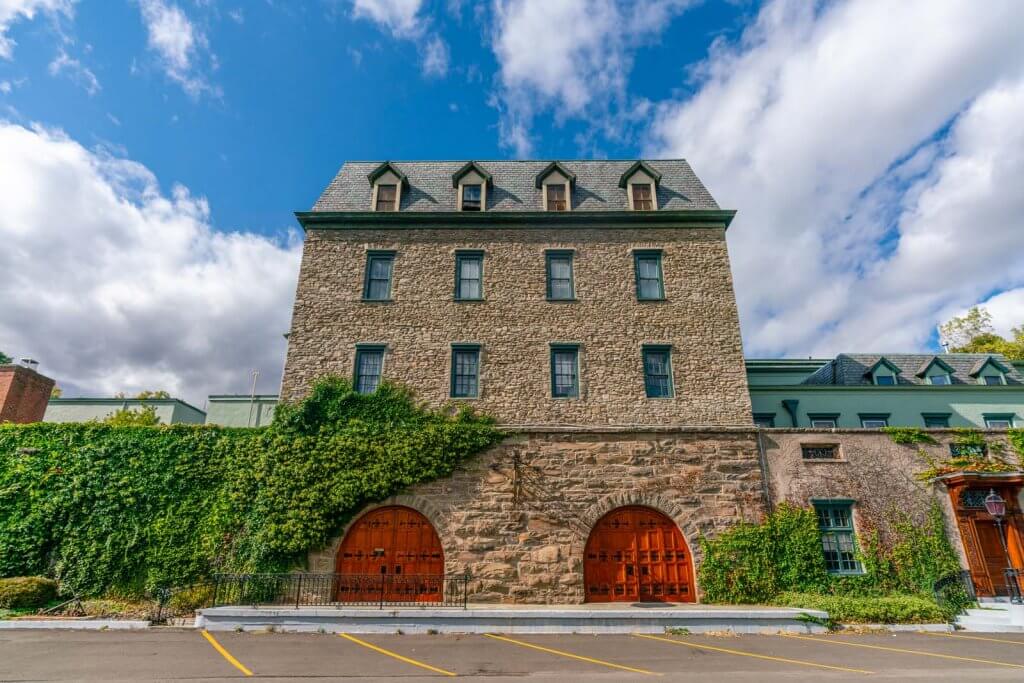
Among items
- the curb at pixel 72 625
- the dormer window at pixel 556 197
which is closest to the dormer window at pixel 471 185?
the dormer window at pixel 556 197

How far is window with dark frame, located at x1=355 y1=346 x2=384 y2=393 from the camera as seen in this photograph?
1680 cm

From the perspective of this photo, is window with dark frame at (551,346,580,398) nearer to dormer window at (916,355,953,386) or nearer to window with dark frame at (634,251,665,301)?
window with dark frame at (634,251,665,301)

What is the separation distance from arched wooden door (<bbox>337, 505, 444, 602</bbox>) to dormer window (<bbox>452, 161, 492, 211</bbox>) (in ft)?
36.0

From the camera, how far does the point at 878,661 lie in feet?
31.1

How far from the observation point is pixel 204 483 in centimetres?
1531

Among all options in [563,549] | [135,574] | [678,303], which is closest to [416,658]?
[563,549]

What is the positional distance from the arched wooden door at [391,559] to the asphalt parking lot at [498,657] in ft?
9.73

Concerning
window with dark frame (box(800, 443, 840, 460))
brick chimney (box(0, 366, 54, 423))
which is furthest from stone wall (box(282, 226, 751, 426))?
brick chimney (box(0, 366, 54, 423))

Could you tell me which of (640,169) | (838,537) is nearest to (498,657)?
(838,537)

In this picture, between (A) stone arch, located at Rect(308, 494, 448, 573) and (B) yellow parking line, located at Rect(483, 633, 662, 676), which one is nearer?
(B) yellow parking line, located at Rect(483, 633, 662, 676)

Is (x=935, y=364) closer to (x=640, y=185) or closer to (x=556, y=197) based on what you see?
(x=640, y=185)

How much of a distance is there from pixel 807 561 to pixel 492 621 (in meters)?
9.27

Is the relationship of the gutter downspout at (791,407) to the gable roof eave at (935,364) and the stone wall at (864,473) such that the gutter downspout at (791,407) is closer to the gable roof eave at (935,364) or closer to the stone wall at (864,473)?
the stone wall at (864,473)

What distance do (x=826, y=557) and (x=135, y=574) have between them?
19.7 m
